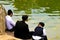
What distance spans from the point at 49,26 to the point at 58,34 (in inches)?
69.9

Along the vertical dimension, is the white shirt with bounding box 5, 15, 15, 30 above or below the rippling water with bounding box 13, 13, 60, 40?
above

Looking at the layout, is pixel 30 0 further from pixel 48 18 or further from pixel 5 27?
pixel 5 27

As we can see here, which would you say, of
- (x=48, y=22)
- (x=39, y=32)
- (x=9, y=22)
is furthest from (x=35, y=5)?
(x=39, y=32)

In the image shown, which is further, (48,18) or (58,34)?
(48,18)

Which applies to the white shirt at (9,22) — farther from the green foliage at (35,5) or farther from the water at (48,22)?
the green foliage at (35,5)

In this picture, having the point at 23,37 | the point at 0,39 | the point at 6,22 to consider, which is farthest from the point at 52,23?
the point at 0,39

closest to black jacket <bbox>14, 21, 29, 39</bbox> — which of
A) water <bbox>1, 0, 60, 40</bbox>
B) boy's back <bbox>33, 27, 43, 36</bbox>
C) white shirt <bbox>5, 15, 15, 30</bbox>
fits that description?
boy's back <bbox>33, 27, 43, 36</bbox>

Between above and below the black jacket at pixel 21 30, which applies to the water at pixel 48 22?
below

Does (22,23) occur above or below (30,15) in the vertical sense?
above

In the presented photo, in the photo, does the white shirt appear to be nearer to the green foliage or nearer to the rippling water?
the rippling water

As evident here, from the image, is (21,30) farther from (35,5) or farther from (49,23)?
(35,5)

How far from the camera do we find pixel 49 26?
51.4ft

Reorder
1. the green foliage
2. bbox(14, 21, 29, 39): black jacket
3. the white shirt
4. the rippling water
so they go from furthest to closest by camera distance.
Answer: the green foliage < the rippling water < the white shirt < bbox(14, 21, 29, 39): black jacket

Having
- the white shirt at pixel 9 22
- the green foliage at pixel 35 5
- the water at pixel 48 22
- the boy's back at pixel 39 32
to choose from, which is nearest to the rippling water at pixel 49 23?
the water at pixel 48 22
